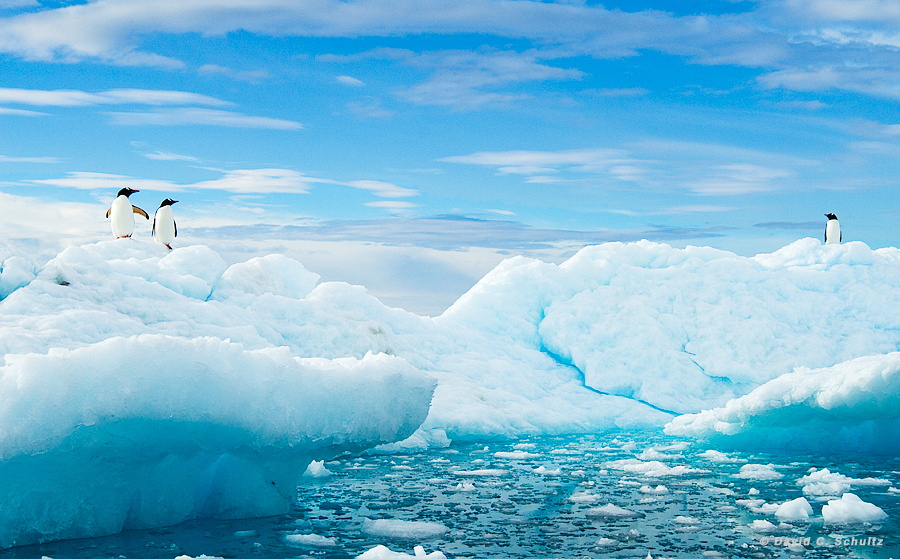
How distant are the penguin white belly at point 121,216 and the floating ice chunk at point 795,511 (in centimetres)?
1390

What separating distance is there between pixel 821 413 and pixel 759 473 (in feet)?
9.00

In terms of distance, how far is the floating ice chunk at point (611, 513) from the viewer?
26.1ft

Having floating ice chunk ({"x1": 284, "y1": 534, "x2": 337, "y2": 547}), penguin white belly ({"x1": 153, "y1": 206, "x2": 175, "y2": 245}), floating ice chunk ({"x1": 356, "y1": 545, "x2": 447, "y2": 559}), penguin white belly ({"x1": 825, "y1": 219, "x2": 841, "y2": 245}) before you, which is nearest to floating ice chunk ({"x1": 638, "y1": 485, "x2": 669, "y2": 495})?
floating ice chunk ({"x1": 356, "y1": 545, "x2": 447, "y2": 559})

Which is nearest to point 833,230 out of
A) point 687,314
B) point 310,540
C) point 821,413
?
point 687,314

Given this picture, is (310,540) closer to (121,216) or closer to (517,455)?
(517,455)

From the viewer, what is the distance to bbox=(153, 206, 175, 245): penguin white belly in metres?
18.1

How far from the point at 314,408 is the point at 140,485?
1.65 meters

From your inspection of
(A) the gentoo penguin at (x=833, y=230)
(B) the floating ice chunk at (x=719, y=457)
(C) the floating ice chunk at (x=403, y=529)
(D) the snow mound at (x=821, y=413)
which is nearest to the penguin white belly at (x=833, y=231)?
(A) the gentoo penguin at (x=833, y=230)

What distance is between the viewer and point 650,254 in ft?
74.5

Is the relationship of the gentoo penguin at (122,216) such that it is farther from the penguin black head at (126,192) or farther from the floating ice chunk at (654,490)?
the floating ice chunk at (654,490)

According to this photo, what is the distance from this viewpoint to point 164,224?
18141 mm

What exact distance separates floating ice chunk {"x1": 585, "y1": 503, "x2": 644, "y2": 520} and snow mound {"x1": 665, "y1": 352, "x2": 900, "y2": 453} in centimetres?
516

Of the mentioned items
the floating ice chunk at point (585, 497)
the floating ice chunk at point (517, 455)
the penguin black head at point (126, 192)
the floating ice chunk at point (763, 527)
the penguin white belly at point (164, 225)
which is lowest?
the floating ice chunk at point (517, 455)

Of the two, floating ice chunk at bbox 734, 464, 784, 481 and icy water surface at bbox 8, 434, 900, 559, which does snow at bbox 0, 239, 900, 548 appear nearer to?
icy water surface at bbox 8, 434, 900, 559
